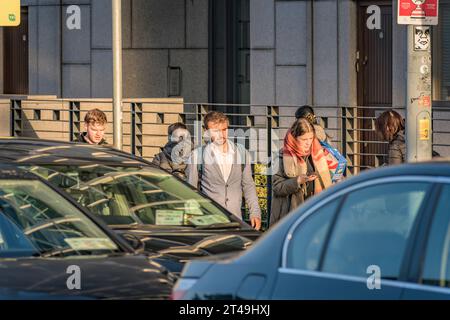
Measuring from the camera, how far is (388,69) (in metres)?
18.5

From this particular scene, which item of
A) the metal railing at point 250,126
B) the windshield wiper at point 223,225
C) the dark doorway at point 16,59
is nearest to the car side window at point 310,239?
the windshield wiper at point 223,225

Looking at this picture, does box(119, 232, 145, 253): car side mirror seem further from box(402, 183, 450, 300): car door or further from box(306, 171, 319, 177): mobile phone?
box(306, 171, 319, 177): mobile phone

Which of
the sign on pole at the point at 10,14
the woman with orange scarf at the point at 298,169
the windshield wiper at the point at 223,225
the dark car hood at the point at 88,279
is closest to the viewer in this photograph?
the dark car hood at the point at 88,279

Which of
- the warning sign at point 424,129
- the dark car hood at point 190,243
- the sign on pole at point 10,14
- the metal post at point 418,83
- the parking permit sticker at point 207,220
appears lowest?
the dark car hood at point 190,243

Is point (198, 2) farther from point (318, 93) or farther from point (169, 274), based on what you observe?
point (169, 274)

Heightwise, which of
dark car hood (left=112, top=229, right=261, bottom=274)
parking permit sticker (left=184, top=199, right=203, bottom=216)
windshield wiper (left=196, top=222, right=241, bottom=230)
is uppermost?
parking permit sticker (left=184, top=199, right=203, bottom=216)


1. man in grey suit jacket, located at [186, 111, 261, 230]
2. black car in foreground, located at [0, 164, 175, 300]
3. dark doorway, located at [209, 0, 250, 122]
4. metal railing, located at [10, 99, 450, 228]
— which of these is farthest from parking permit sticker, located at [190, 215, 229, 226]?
dark doorway, located at [209, 0, 250, 122]

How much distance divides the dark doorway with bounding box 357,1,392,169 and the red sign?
834cm

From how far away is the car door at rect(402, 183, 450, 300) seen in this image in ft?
16.5

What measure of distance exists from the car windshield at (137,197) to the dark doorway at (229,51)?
1189cm

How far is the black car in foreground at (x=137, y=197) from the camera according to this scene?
9.14 meters

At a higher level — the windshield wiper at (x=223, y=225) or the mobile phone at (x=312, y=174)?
the mobile phone at (x=312, y=174)

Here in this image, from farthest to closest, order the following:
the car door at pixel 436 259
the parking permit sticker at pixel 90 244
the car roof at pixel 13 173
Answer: the car roof at pixel 13 173
the parking permit sticker at pixel 90 244
the car door at pixel 436 259

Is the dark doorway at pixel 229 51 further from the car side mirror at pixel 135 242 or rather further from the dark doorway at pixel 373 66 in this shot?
the car side mirror at pixel 135 242
